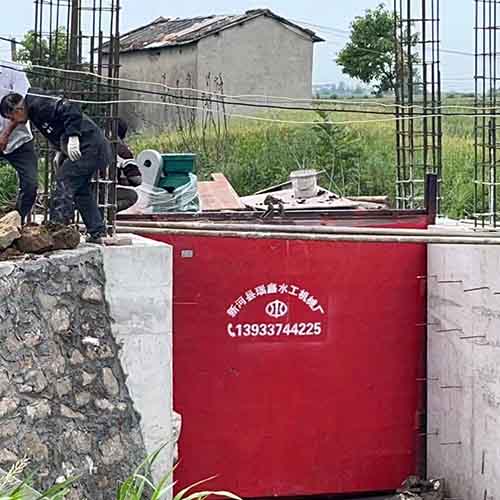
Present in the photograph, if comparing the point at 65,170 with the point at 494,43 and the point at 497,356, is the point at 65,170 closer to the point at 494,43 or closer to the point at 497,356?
the point at 497,356

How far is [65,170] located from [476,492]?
15.2ft

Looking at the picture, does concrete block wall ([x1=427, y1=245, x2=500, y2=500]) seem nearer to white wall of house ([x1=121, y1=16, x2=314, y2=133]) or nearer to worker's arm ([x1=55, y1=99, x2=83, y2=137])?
worker's arm ([x1=55, y1=99, x2=83, y2=137])

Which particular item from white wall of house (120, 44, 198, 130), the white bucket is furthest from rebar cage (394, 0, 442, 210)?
white wall of house (120, 44, 198, 130)

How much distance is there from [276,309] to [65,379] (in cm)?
352

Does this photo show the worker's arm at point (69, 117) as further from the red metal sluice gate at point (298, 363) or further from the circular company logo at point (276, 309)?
the circular company logo at point (276, 309)

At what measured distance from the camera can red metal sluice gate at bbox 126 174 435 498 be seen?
10.5m

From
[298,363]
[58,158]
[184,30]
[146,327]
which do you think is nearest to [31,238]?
[146,327]

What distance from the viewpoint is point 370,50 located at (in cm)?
2856

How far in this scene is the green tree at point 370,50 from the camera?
28.3 metres

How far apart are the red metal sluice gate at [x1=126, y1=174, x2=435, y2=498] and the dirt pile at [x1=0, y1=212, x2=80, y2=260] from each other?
7.94ft

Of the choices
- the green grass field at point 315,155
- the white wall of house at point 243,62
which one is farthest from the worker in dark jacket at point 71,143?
the white wall of house at point 243,62

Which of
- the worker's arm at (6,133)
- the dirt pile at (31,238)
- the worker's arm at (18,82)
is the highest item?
the worker's arm at (18,82)

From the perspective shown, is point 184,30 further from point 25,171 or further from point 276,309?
point 25,171

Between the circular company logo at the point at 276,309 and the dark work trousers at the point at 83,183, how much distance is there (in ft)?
8.49
